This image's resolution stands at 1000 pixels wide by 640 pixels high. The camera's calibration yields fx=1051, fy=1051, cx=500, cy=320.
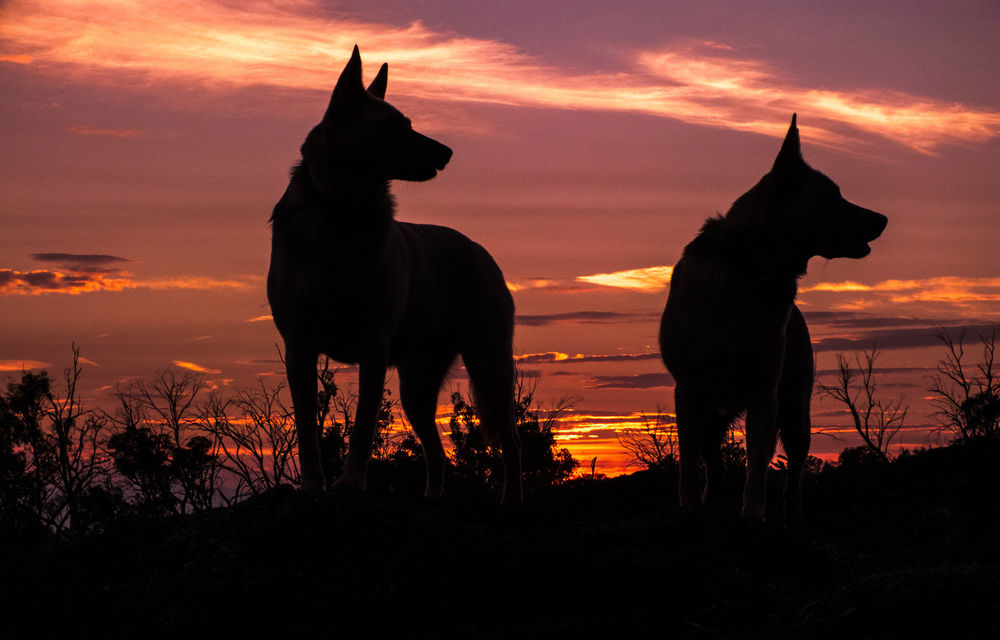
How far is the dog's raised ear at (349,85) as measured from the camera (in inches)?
289

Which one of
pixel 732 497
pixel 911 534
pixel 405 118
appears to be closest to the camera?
pixel 405 118

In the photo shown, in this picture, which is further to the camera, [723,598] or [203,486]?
[203,486]

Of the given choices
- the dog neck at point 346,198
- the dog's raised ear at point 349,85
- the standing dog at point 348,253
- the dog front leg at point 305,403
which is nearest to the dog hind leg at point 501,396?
the standing dog at point 348,253

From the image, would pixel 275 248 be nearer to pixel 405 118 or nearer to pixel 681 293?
pixel 405 118

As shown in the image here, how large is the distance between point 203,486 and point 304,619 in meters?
10.7

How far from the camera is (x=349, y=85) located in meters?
7.37

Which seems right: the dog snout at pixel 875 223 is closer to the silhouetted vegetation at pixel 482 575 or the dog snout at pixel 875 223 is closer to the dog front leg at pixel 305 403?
the silhouetted vegetation at pixel 482 575

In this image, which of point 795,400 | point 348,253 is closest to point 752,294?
point 795,400

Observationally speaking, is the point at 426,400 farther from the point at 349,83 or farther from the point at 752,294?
the point at 349,83

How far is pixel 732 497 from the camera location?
1026 cm

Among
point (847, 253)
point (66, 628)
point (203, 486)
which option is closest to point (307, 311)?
point (66, 628)

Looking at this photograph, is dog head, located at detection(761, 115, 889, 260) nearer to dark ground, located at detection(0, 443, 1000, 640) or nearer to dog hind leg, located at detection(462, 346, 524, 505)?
dark ground, located at detection(0, 443, 1000, 640)

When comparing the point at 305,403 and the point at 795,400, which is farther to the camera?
the point at 795,400

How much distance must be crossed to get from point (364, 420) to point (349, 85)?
2.43 metres
